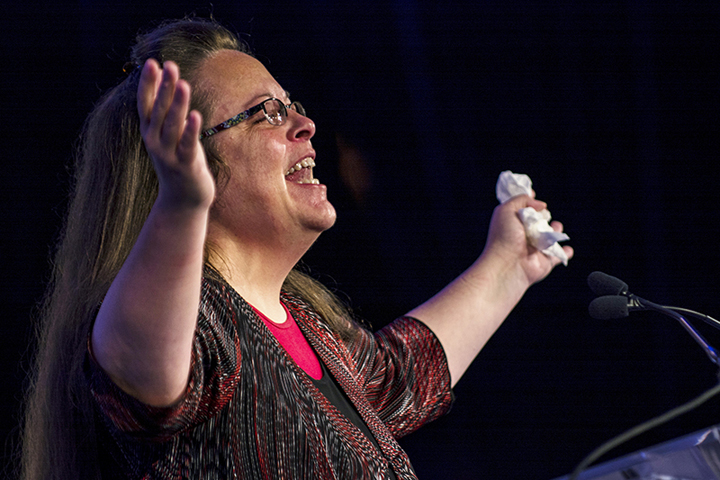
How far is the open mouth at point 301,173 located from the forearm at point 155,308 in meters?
0.53

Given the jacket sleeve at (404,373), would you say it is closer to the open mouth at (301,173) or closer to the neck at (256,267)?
the neck at (256,267)

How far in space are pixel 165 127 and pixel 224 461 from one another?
451 mm

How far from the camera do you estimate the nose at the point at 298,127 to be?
1.19m

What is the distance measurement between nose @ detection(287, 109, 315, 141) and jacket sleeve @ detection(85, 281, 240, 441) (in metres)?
0.45

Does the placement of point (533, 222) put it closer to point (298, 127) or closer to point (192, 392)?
point (298, 127)

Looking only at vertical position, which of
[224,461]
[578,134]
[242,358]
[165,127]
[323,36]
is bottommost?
[224,461]

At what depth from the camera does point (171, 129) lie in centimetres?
57

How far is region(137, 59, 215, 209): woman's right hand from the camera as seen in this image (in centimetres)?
57

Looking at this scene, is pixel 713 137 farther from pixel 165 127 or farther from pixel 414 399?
pixel 165 127

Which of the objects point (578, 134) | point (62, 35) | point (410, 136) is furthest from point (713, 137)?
point (62, 35)

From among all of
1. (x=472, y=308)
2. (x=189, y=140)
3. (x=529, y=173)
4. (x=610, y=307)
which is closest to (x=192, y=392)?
(x=189, y=140)

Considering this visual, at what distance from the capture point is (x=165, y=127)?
0.58 m

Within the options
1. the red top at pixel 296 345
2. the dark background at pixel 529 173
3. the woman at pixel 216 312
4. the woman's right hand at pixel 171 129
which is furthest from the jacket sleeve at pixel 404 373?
the woman's right hand at pixel 171 129

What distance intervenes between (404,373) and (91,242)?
68 centimetres
